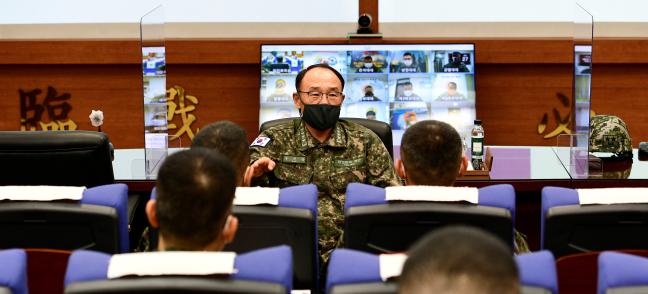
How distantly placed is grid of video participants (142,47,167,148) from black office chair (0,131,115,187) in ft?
2.03

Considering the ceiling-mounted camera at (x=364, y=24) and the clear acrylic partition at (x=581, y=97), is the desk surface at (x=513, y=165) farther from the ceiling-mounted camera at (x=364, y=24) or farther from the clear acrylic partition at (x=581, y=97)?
→ the ceiling-mounted camera at (x=364, y=24)

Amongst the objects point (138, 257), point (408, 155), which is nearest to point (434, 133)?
point (408, 155)

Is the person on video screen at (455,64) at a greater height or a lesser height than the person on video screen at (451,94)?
greater

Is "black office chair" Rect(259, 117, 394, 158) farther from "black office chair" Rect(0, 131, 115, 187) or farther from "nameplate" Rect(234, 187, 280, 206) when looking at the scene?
"nameplate" Rect(234, 187, 280, 206)

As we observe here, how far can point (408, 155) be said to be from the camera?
2.51 metres

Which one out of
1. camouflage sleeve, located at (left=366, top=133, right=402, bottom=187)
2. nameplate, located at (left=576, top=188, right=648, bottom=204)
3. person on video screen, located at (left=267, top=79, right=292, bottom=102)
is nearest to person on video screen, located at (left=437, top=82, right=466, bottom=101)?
person on video screen, located at (left=267, top=79, right=292, bottom=102)

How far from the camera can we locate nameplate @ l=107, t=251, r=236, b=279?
5.15ft

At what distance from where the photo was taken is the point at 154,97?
155 inches

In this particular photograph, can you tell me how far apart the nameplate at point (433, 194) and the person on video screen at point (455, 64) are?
12.1 feet

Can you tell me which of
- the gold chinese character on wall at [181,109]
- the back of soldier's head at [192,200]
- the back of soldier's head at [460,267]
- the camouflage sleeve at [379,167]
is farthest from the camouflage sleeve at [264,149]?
the gold chinese character on wall at [181,109]

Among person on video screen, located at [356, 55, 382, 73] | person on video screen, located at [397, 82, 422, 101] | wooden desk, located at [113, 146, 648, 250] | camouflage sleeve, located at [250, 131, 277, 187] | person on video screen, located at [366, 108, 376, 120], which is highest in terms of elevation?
person on video screen, located at [356, 55, 382, 73]

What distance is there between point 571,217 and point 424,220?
379 millimetres

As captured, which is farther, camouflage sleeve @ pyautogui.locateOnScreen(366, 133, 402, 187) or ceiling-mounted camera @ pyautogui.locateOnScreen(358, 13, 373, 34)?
ceiling-mounted camera @ pyautogui.locateOnScreen(358, 13, 373, 34)

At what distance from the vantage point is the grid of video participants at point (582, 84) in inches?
144
